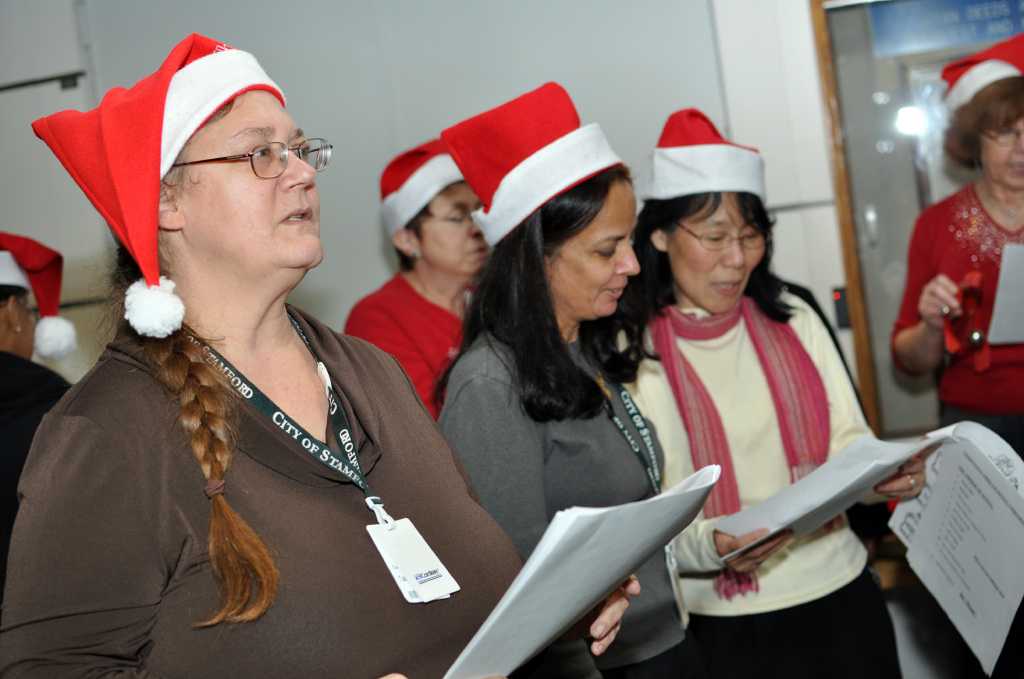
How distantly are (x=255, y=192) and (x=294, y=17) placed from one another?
266cm

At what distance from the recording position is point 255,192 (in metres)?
1.40

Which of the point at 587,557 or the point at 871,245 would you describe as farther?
the point at 871,245

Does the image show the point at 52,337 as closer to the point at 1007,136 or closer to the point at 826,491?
the point at 826,491

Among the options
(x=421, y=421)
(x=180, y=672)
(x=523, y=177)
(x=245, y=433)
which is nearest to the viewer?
(x=180, y=672)

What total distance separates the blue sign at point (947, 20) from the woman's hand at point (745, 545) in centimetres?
215

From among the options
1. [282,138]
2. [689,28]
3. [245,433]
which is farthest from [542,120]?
[689,28]

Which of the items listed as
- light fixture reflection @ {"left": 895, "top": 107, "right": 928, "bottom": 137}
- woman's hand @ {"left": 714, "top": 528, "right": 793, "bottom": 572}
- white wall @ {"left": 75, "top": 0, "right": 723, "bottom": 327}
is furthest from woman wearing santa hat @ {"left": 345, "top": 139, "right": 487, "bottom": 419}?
light fixture reflection @ {"left": 895, "top": 107, "right": 928, "bottom": 137}

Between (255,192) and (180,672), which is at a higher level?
(255,192)

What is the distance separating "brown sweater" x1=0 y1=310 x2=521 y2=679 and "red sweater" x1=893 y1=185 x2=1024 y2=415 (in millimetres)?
1963

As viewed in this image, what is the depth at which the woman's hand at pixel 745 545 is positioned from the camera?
2.00 metres

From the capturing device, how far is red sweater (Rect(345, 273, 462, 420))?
3045 mm

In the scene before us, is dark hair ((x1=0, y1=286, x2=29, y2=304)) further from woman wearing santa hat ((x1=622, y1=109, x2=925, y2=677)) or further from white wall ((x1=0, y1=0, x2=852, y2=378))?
woman wearing santa hat ((x1=622, y1=109, x2=925, y2=677))

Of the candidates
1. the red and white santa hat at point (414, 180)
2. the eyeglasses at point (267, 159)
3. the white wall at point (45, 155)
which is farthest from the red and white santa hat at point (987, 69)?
the white wall at point (45, 155)

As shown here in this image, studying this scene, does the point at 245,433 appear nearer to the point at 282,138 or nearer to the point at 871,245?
the point at 282,138
